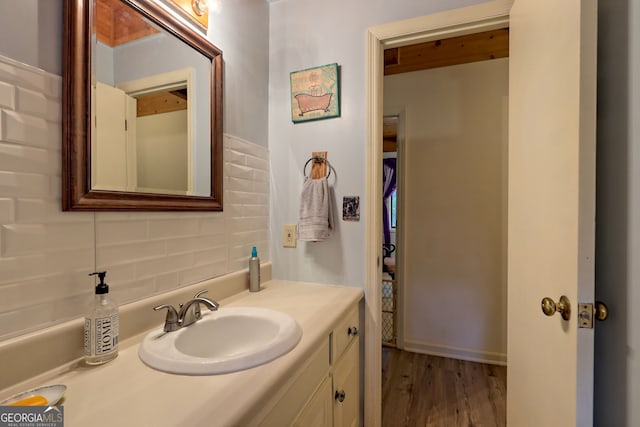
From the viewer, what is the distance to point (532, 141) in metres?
1.05

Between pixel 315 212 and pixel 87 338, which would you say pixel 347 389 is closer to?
pixel 315 212

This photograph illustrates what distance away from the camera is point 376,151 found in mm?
1401

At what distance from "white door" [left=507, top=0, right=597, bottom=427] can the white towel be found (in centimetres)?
80

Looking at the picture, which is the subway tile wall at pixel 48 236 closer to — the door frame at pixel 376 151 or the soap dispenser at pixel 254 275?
the soap dispenser at pixel 254 275

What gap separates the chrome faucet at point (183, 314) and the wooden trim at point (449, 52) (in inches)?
75.1

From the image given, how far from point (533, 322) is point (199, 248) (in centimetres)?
125

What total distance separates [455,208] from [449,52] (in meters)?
1.16

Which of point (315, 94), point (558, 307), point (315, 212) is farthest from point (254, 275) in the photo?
point (558, 307)

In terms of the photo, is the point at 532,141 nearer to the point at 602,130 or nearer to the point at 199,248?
the point at 602,130

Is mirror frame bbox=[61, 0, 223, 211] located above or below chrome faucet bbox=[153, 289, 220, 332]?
above

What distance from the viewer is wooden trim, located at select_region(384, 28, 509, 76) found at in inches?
79.4

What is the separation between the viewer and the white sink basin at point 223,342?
2.23ft

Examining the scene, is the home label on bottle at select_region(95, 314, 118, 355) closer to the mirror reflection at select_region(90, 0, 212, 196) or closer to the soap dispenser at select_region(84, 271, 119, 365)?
the soap dispenser at select_region(84, 271, 119, 365)

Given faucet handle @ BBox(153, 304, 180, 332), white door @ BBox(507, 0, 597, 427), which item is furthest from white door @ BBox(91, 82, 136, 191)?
white door @ BBox(507, 0, 597, 427)
